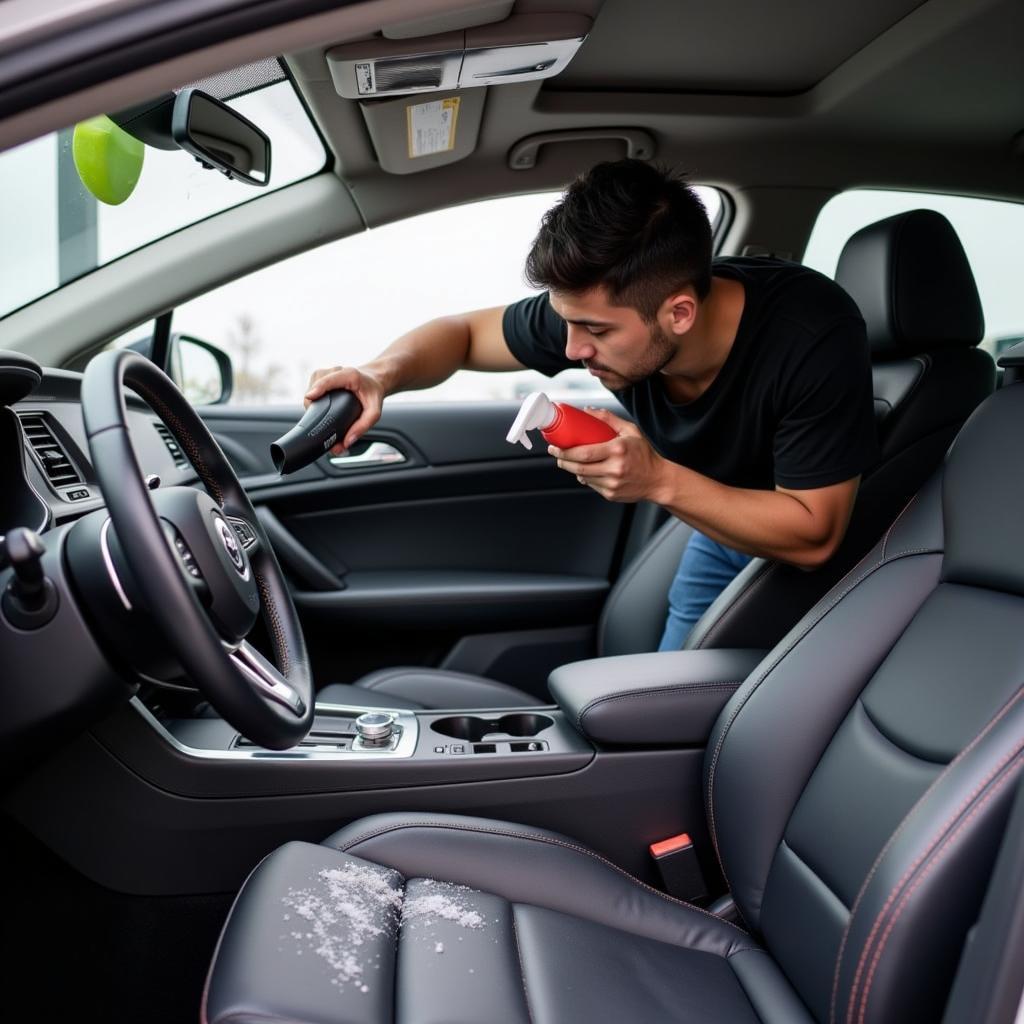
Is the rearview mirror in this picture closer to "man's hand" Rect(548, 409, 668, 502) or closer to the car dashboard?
the car dashboard

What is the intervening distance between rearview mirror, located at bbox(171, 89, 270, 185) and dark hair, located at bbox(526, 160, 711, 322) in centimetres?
47

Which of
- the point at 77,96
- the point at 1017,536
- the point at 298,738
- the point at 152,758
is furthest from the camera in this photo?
the point at 152,758

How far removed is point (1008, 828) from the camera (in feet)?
2.79

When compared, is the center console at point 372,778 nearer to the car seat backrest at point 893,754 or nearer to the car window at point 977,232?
the car seat backrest at point 893,754

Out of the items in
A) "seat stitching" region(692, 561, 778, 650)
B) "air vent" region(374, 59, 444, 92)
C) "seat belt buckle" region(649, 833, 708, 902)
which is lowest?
"seat belt buckle" region(649, 833, 708, 902)

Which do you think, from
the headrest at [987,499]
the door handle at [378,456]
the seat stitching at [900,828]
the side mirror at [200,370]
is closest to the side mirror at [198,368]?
the side mirror at [200,370]

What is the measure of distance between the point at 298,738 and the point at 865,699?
0.67 metres

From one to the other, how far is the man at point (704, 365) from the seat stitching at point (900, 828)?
0.53 m

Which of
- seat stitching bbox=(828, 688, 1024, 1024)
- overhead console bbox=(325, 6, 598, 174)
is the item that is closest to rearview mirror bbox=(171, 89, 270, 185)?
overhead console bbox=(325, 6, 598, 174)

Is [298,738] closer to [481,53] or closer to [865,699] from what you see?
[865,699]

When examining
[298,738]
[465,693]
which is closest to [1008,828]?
Result: [298,738]

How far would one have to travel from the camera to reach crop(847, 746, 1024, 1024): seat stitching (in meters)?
0.88

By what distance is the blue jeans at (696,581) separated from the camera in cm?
182

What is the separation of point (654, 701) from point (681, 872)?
24 cm
